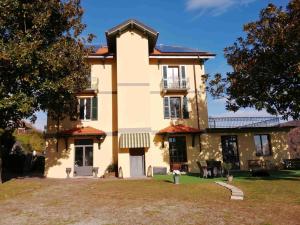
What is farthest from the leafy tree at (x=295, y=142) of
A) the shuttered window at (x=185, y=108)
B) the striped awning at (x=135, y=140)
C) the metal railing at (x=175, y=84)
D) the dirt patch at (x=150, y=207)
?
the dirt patch at (x=150, y=207)

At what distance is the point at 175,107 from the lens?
28.8m

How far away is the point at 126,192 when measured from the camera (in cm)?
1622

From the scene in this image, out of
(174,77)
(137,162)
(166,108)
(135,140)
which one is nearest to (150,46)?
(174,77)

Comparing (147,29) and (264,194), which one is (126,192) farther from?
(147,29)

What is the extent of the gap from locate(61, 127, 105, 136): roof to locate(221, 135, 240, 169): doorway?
11.9 metres

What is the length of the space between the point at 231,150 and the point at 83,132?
14280 mm

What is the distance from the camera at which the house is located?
87.1ft

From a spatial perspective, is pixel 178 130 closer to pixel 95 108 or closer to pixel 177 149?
pixel 177 149

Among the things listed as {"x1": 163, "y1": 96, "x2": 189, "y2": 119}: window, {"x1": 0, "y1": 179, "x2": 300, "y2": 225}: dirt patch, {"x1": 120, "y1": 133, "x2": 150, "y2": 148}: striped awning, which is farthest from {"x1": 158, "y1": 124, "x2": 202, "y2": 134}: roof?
{"x1": 0, "y1": 179, "x2": 300, "y2": 225}: dirt patch

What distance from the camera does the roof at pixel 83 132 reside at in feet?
85.8

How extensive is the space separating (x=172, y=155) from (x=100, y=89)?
9.31m

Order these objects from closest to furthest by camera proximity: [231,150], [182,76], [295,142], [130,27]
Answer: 1. [130,27]
2. [231,150]
3. [182,76]
4. [295,142]

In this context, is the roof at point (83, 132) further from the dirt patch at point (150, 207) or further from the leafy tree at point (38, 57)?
the dirt patch at point (150, 207)

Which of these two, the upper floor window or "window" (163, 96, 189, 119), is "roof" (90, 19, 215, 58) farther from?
"window" (163, 96, 189, 119)
